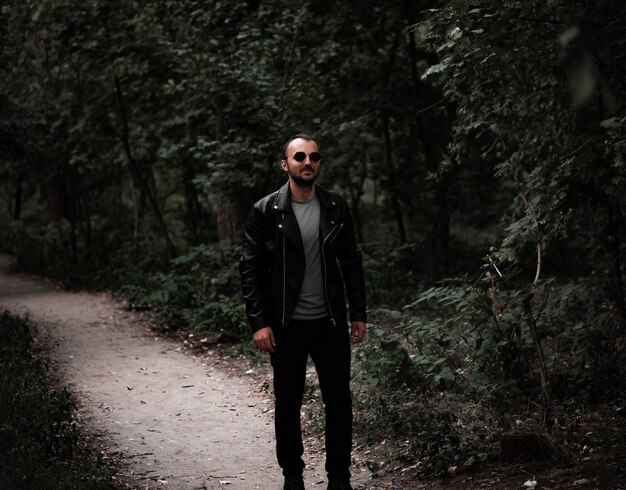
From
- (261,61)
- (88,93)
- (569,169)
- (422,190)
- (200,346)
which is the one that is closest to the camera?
(569,169)

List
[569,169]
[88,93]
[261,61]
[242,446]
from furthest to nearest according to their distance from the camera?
[88,93]
[261,61]
[242,446]
[569,169]

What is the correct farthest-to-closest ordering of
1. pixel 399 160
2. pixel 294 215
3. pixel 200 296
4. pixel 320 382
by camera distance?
pixel 399 160
pixel 200 296
pixel 320 382
pixel 294 215

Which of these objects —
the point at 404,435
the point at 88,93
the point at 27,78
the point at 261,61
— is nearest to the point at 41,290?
the point at 88,93

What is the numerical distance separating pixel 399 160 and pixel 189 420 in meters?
13.4

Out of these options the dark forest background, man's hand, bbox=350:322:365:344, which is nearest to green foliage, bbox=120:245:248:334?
the dark forest background

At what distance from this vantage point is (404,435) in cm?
635

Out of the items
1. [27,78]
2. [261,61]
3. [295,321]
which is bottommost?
[295,321]

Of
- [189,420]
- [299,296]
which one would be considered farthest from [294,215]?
[189,420]

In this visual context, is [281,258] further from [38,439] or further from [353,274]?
[38,439]

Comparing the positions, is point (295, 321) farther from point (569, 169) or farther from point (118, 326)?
point (118, 326)

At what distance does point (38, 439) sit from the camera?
5977 millimetres

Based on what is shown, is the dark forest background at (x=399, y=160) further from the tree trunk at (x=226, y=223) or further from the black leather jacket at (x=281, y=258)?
the black leather jacket at (x=281, y=258)

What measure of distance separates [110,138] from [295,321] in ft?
51.8

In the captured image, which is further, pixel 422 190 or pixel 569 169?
pixel 422 190
